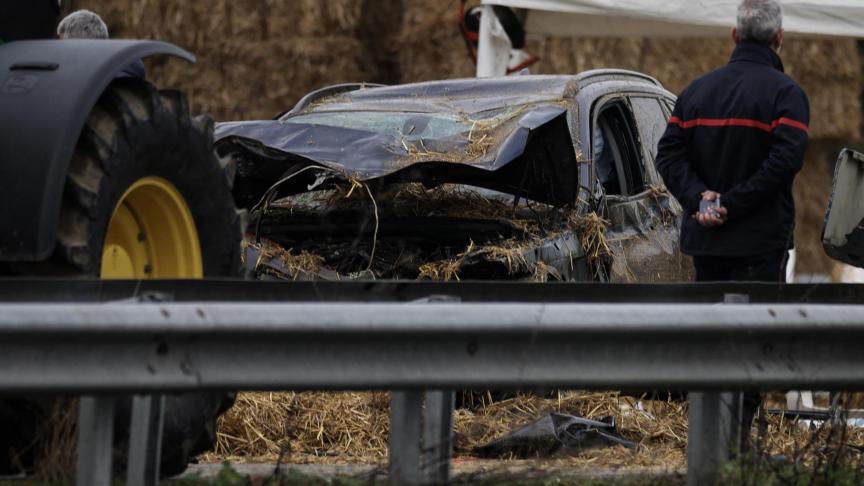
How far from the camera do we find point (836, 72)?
16734mm

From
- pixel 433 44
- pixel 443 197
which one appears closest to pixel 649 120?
pixel 443 197

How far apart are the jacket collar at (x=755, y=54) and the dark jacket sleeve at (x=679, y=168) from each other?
0.30 metres

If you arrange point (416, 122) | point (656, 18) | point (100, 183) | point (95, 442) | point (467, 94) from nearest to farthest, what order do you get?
point (95, 442), point (100, 183), point (416, 122), point (467, 94), point (656, 18)

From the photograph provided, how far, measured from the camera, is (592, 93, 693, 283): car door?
7.88 metres

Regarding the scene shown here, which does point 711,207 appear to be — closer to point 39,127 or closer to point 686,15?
point 39,127

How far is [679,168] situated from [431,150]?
4.22 ft

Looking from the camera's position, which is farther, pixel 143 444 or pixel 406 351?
pixel 143 444

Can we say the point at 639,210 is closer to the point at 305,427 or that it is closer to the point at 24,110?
the point at 305,427

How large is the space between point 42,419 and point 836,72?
1378 centimetres

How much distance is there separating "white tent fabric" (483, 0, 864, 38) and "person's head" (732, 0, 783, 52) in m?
4.32

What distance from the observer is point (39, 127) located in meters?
4.42

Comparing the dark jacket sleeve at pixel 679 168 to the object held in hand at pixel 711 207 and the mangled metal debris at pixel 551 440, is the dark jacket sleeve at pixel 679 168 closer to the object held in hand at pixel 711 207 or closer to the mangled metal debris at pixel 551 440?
the object held in hand at pixel 711 207

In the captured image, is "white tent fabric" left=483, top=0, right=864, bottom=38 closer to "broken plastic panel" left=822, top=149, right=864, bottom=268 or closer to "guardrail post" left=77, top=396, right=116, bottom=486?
"broken plastic panel" left=822, top=149, right=864, bottom=268

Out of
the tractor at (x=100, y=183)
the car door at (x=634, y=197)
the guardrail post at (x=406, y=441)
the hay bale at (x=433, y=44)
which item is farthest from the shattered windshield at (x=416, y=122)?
the hay bale at (x=433, y=44)
